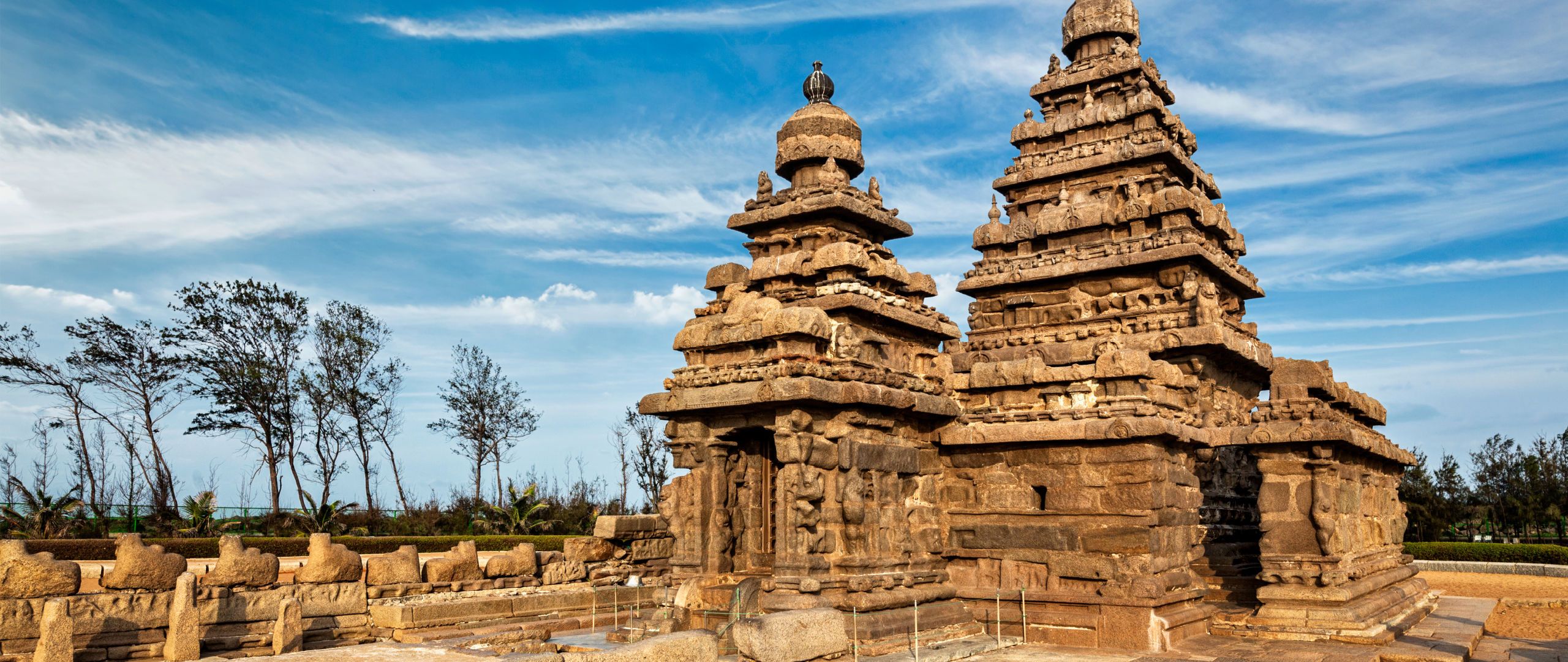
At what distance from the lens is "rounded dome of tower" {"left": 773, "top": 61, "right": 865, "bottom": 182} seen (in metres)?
14.0

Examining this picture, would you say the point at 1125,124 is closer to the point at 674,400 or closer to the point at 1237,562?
the point at 1237,562

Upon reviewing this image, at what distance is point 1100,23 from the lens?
758 inches

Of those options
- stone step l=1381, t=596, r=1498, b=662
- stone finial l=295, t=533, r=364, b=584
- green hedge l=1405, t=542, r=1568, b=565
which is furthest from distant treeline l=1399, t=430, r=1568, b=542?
stone finial l=295, t=533, r=364, b=584

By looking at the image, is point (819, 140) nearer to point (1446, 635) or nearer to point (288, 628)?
point (288, 628)

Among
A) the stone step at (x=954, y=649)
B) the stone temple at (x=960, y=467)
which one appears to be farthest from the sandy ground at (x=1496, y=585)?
the stone step at (x=954, y=649)

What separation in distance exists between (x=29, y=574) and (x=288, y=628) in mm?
2372

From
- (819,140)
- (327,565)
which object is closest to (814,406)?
(819,140)

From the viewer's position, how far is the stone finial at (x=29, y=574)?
10273 mm

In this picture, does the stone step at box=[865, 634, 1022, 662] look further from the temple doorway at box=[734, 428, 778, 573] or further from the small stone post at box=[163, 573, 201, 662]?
the small stone post at box=[163, 573, 201, 662]

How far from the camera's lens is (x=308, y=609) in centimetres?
1242

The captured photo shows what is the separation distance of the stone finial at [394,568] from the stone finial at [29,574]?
3.76 meters

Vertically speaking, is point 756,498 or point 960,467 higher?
point 960,467

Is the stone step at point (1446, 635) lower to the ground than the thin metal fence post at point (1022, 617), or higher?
lower

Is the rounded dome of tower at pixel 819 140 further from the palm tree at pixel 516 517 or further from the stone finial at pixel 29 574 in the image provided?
the palm tree at pixel 516 517
